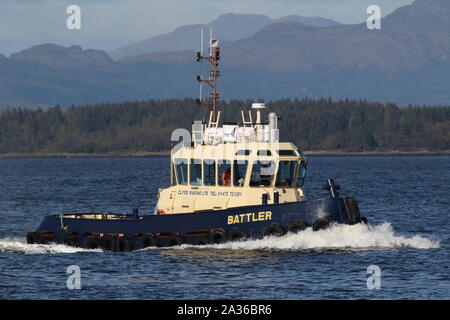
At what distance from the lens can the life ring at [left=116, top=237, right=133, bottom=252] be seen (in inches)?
1398

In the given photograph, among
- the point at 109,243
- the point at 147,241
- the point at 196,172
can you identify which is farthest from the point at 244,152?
the point at 109,243

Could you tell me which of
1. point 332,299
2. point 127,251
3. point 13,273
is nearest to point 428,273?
point 332,299

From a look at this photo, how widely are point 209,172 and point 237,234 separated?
3151mm

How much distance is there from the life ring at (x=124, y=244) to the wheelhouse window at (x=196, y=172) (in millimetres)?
3284

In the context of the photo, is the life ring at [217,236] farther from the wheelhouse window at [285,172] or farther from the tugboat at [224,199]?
the wheelhouse window at [285,172]

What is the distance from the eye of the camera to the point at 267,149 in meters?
34.8

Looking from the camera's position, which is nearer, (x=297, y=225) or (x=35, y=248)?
(x=297, y=225)

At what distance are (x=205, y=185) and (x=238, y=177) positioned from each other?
55.9 inches

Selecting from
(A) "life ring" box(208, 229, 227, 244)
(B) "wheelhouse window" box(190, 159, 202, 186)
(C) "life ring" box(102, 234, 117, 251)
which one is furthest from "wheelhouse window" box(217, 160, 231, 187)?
(C) "life ring" box(102, 234, 117, 251)

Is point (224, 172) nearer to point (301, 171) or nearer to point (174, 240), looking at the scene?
point (301, 171)

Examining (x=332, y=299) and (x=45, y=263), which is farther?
(x=45, y=263)

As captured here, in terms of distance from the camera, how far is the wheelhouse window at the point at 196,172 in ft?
118

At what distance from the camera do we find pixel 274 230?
33.3m
